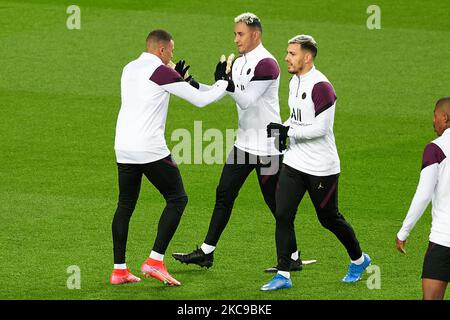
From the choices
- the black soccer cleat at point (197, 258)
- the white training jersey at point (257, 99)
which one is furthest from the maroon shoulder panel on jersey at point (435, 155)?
the black soccer cleat at point (197, 258)

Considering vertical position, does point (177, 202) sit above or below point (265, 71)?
below

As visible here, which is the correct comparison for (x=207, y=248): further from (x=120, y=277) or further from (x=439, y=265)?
(x=439, y=265)

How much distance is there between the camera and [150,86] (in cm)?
971

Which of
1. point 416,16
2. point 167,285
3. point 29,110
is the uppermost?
point 416,16

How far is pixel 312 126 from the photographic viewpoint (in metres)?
9.58

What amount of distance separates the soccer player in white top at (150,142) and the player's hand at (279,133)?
1.71 feet

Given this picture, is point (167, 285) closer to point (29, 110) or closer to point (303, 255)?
point (303, 255)

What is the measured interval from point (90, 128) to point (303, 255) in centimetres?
586

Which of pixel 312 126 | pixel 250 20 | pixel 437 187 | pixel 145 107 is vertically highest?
pixel 250 20

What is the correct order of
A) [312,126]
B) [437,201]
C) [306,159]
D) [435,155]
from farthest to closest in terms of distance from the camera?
1. [306,159]
2. [312,126]
3. [437,201]
4. [435,155]

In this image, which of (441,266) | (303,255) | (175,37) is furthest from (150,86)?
(175,37)

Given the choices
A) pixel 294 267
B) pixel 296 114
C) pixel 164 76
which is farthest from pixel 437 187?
pixel 164 76

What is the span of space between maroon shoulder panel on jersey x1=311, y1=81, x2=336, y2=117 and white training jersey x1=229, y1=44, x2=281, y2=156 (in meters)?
0.80

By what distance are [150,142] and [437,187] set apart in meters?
2.72
